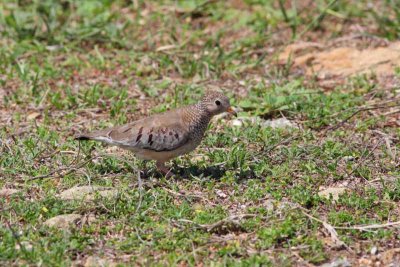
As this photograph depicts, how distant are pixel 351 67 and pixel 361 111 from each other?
1.43m

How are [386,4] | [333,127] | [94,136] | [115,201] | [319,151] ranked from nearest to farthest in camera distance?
[115,201]
[94,136]
[319,151]
[333,127]
[386,4]

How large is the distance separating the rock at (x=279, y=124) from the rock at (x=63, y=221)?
2965 mm

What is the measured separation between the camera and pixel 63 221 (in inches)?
258

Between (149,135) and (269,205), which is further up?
(149,135)

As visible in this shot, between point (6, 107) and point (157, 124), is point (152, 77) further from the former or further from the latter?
point (157, 124)

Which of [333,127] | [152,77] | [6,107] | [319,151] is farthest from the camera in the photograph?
[152,77]

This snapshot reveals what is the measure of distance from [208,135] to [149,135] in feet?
4.11

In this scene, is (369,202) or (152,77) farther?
(152,77)

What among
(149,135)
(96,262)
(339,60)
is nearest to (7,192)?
(149,135)

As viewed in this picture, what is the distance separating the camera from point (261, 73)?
10492 mm

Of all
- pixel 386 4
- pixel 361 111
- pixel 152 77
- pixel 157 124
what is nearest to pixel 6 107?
pixel 152 77

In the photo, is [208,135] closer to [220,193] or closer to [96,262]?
[220,193]

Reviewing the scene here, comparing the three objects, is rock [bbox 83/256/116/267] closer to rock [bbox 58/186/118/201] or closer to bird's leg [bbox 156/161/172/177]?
rock [bbox 58/186/118/201]

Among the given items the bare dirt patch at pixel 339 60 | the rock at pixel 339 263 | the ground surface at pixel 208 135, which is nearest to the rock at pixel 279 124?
the ground surface at pixel 208 135
